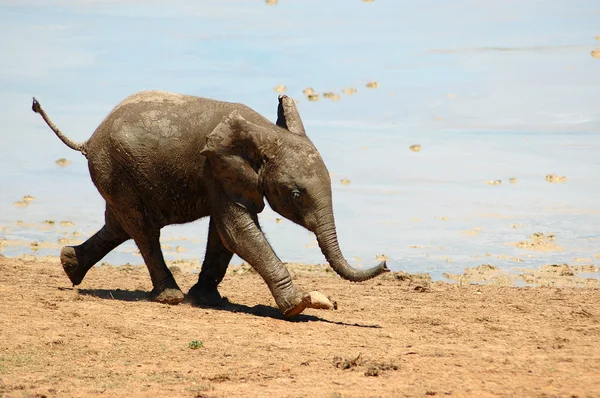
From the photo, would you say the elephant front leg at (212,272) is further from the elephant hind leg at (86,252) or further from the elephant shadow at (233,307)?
the elephant hind leg at (86,252)

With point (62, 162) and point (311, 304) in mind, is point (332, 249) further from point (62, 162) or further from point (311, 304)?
point (62, 162)

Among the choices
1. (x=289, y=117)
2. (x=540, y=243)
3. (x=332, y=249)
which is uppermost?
(x=289, y=117)

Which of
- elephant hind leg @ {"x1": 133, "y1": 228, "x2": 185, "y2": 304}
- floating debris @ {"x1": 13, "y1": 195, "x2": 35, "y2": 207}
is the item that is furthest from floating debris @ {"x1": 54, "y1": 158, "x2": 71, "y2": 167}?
elephant hind leg @ {"x1": 133, "y1": 228, "x2": 185, "y2": 304}

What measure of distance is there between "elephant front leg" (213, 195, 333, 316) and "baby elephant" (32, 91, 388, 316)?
13 mm

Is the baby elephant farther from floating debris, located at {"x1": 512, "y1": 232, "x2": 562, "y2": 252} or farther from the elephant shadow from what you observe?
floating debris, located at {"x1": 512, "y1": 232, "x2": 562, "y2": 252}

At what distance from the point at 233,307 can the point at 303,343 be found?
8.63 ft

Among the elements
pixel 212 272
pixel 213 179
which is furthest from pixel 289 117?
pixel 212 272

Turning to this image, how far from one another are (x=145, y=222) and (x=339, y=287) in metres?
3.68

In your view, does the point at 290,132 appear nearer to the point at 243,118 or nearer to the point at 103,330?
the point at 243,118

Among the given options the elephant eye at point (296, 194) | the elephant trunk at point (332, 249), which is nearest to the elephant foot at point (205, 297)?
the elephant trunk at point (332, 249)

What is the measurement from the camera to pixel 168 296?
14539mm

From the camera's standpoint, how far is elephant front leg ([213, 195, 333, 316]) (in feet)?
44.4

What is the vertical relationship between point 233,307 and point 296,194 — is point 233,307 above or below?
below

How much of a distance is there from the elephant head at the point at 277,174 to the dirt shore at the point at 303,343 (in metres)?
1.28
